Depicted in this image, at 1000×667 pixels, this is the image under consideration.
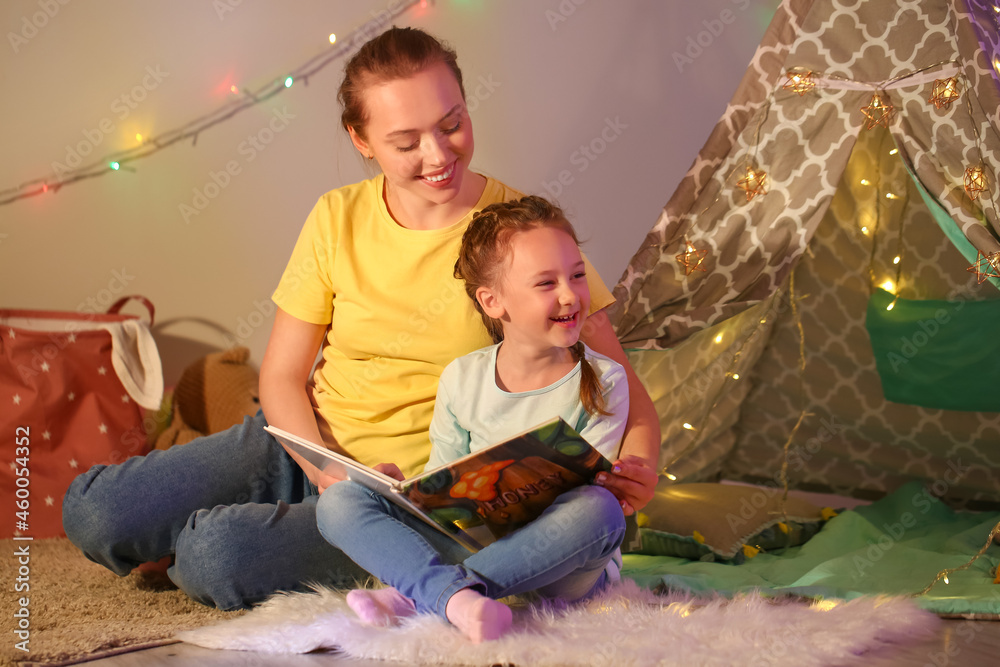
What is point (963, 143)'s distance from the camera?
1.63 metres

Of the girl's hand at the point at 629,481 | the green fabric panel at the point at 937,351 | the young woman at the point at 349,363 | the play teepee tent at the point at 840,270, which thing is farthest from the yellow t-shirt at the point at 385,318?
the green fabric panel at the point at 937,351

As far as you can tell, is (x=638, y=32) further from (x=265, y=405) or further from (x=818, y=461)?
(x=265, y=405)

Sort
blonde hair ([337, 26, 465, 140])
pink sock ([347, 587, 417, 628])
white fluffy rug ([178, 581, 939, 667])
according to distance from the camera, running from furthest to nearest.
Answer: blonde hair ([337, 26, 465, 140]) → pink sock ([347, 587, 417, 628]) → white fluffy rug ([178, 581, 939, 667])

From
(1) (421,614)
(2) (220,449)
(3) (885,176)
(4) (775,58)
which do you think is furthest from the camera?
(3) (885,176)

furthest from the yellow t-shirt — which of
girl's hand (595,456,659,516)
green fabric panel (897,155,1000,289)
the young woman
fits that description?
green fabric panel (897,155,1000,289)

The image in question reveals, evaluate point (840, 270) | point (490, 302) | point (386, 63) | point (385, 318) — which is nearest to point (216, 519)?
point (385, 318)

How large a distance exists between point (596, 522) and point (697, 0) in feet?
Result: 6.09

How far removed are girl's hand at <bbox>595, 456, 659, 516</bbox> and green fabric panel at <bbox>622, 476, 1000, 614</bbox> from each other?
0.95 feet

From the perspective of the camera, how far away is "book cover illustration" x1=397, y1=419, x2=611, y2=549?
1146 mm

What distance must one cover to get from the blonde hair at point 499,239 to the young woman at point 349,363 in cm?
8

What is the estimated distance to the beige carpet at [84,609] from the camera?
47.9 inches

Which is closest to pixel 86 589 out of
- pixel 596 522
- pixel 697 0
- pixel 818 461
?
pixel 596 522

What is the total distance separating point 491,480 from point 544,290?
12.8 inches

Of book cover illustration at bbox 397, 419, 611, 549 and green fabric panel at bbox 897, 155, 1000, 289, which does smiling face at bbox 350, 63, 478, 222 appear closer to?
book cover illustration at bbox 397, 419, 611, 549
